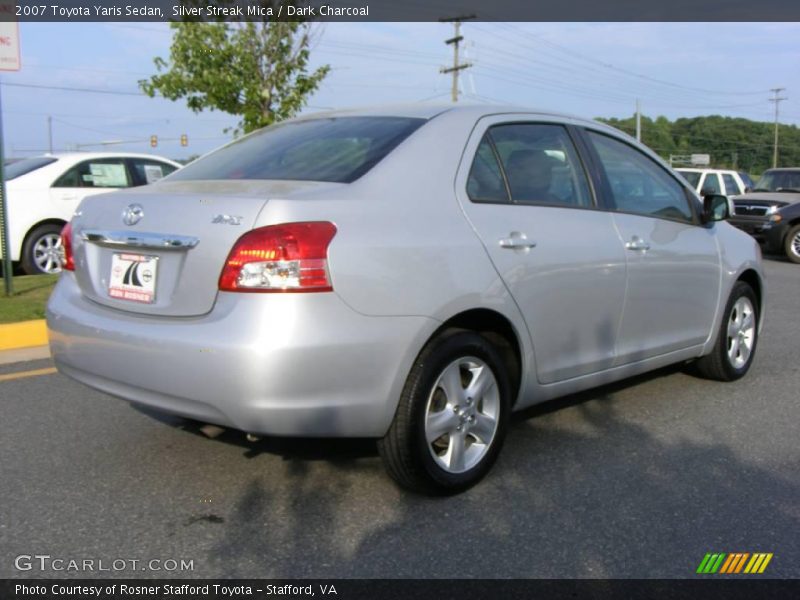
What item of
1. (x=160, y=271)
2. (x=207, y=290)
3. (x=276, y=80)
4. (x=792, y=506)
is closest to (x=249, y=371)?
(x=207, y=290)

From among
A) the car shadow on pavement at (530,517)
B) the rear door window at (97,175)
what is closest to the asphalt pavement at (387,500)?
the car shadow on pavement at (530,517)

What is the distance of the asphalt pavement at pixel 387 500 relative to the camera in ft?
9.85

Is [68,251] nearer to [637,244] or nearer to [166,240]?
[166,240]

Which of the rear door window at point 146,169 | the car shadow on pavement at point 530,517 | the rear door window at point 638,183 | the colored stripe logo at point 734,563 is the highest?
the rear door window at point 146,169

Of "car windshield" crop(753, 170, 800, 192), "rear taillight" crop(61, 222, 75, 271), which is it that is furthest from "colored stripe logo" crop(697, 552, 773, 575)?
"car windshield" crop(753, 170, 800, 192)

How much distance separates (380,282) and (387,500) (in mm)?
965

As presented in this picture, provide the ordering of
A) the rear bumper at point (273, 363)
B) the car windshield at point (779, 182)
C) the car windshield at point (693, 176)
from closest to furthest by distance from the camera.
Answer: the rear bumper at point (273, 363), the car windshield at point (779, 182), the car windshield at point (693, 176)

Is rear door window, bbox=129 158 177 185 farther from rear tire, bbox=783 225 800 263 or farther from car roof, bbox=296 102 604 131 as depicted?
rear tire, bbox=783 225 800 263

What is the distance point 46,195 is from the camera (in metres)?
9.88

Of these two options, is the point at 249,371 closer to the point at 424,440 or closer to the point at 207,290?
the point at 207,290

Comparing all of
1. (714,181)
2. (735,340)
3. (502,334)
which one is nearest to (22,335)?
(502,334)

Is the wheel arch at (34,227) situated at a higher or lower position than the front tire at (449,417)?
higher

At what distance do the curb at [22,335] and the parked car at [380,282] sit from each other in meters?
2.96

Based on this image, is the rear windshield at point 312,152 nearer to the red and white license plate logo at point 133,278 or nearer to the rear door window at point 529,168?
the rear door window at point 529,168
